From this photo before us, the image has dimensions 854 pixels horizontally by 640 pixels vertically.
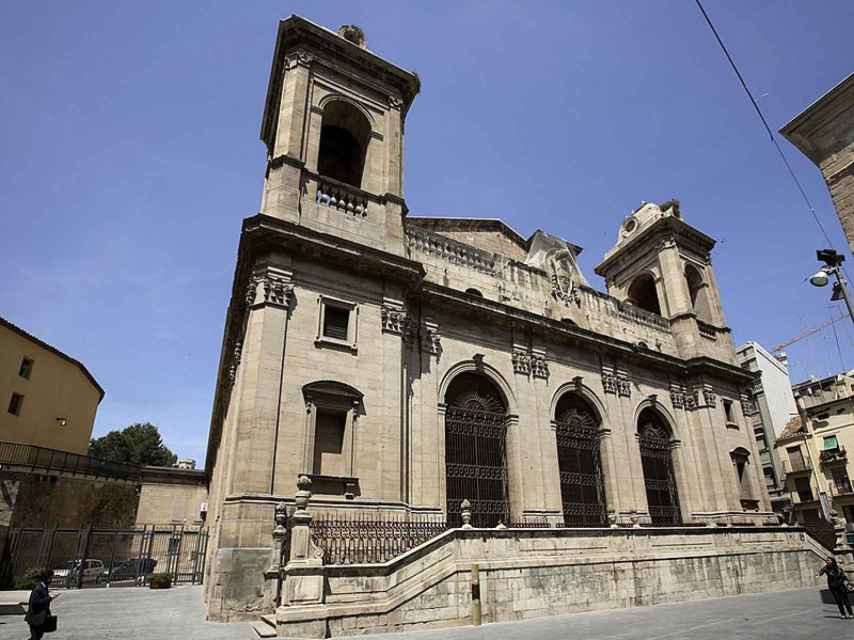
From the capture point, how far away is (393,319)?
16.1 m

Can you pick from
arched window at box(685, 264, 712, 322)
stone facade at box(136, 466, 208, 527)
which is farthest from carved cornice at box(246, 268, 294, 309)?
stone facade at box(136, 466, 208, 527)

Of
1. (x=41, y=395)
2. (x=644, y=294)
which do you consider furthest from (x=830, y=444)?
(x=41, y=395)

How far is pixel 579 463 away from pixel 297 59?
17.4m

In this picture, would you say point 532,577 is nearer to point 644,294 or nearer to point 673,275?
point 673,275

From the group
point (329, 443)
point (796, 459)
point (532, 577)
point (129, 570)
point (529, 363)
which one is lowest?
point (129, 570)

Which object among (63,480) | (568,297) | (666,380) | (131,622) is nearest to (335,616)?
(131,622)

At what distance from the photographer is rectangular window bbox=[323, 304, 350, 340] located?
608 inches

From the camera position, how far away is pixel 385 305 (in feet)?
53.3

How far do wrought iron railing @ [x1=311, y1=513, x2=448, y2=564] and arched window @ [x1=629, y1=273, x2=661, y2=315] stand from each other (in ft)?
68.4

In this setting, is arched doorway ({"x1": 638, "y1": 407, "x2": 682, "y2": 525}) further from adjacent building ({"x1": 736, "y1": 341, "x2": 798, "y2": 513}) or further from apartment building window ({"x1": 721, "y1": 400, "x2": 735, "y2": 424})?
adjacent building ({"x1": 736, "y1": 341, "x2": 798, "y2": 513})

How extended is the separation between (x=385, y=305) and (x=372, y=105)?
26.2 ft

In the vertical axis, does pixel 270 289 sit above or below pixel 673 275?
below

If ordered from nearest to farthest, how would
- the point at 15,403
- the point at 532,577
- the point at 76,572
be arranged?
the point at 532,577, the point at 76,572, the point at 15,403

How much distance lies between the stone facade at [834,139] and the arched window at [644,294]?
16806 millimetres
